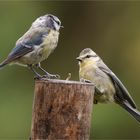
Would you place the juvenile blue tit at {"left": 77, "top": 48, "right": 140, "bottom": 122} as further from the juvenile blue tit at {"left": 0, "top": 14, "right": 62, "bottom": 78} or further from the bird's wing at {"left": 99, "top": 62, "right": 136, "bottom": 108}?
the juvenile blue tit at {"left": 0, "top": 14, "right": 62, "bottom": 78}

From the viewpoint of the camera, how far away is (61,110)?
16.9ft

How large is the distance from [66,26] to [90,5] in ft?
1.76

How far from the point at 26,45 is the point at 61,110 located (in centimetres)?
184

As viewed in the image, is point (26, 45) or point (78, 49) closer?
Result: point (26, 45)

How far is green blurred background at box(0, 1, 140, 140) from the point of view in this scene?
1134 cm

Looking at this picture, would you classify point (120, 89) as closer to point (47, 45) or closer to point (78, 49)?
point (47, 45)

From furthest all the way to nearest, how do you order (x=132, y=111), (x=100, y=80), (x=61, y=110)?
(x=100, y=80)
(x=132, y=111)
(x=61, y=110)

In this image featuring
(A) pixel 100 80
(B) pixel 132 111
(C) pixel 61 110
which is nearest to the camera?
(C) pixel 61 110

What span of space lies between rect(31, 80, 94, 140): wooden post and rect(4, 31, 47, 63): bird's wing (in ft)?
5.34

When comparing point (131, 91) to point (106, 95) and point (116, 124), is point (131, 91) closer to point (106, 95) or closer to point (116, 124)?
point (116, 124)

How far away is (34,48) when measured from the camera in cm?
689

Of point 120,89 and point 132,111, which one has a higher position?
point 120,89

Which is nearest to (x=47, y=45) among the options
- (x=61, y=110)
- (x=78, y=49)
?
(x=61, y=110)


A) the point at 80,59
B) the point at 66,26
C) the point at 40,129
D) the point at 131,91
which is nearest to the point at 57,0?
the point at 66,26
